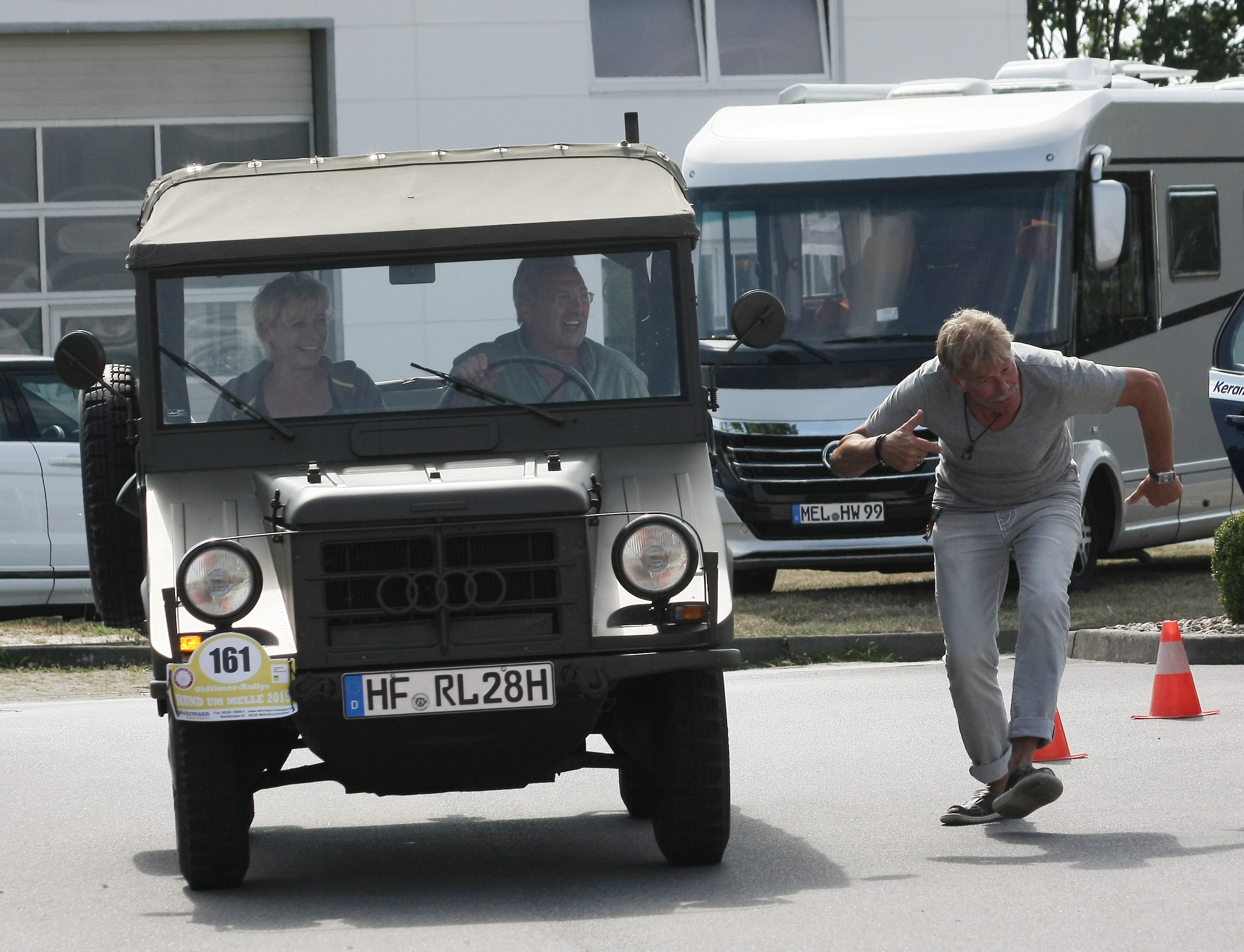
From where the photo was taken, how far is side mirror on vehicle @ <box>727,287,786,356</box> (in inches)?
277

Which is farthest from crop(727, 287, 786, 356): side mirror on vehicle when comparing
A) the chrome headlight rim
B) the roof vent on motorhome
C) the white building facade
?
the white building facade

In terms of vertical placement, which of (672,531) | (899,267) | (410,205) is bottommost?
(672,531)

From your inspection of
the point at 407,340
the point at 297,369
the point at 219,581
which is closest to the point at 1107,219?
the point at 407,340

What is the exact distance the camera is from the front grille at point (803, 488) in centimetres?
1421

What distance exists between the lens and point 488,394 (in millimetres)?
6953

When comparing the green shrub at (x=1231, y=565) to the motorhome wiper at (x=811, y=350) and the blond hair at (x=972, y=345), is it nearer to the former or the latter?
the motorhome wiper at (x=811, y=350)

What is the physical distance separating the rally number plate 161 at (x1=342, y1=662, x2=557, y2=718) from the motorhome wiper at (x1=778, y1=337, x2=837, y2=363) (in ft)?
27.6

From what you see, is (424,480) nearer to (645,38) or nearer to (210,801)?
(210,801)

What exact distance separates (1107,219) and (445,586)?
9208 mm

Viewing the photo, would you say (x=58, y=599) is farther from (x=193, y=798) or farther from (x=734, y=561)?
(x=193, y=798)

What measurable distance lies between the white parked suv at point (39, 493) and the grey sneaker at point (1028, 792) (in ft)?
27.8

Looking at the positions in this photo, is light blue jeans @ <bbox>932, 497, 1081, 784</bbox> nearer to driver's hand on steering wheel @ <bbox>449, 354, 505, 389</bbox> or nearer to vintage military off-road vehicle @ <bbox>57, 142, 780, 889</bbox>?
vintage military off-road vehicle @ <bbox>57, 142, 780, 889</bbox>

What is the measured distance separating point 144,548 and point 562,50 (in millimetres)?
15029

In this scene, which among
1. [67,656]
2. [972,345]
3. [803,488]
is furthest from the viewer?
[803,488]
